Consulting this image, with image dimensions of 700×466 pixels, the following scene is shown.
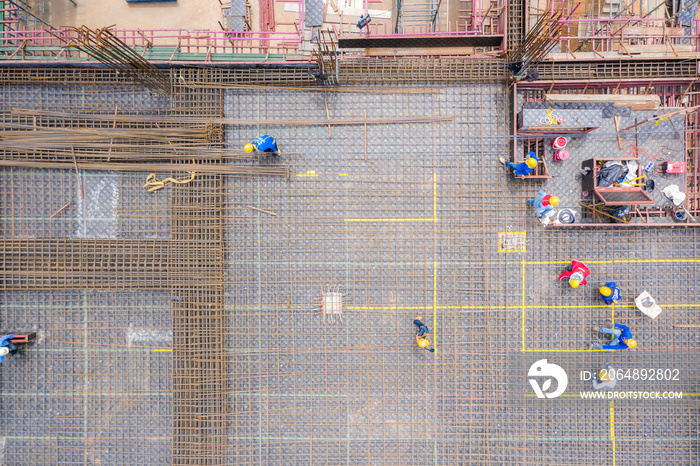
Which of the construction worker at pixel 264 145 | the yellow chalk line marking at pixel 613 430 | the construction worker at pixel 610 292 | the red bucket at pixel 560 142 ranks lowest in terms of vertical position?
the yellow chalk line marking at pixel 613 430

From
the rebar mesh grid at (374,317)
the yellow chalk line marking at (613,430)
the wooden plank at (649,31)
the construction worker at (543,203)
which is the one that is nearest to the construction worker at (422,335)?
the rebar mesh grid at (374,317)

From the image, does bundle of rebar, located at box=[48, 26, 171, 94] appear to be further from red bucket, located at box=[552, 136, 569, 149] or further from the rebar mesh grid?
red bucket, located at box=[552, 136, 569, 149]

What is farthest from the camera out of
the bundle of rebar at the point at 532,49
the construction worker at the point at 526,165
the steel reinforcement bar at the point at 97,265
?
the steel reinforcement bar at the point at 97,265

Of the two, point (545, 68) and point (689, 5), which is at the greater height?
point (689, 5)

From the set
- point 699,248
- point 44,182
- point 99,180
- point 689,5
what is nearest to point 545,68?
point 689,5

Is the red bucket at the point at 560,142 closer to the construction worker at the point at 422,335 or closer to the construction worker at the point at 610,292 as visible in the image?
the construction worker at the point at 610,292

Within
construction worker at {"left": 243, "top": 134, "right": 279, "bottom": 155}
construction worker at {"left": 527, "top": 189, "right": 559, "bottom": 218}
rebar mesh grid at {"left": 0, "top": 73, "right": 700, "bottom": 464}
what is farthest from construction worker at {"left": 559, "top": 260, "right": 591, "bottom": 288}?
construction worker at {"left": 243, "top": 134, "right": 279, "bottom": 155}

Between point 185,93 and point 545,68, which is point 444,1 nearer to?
point 545,68
